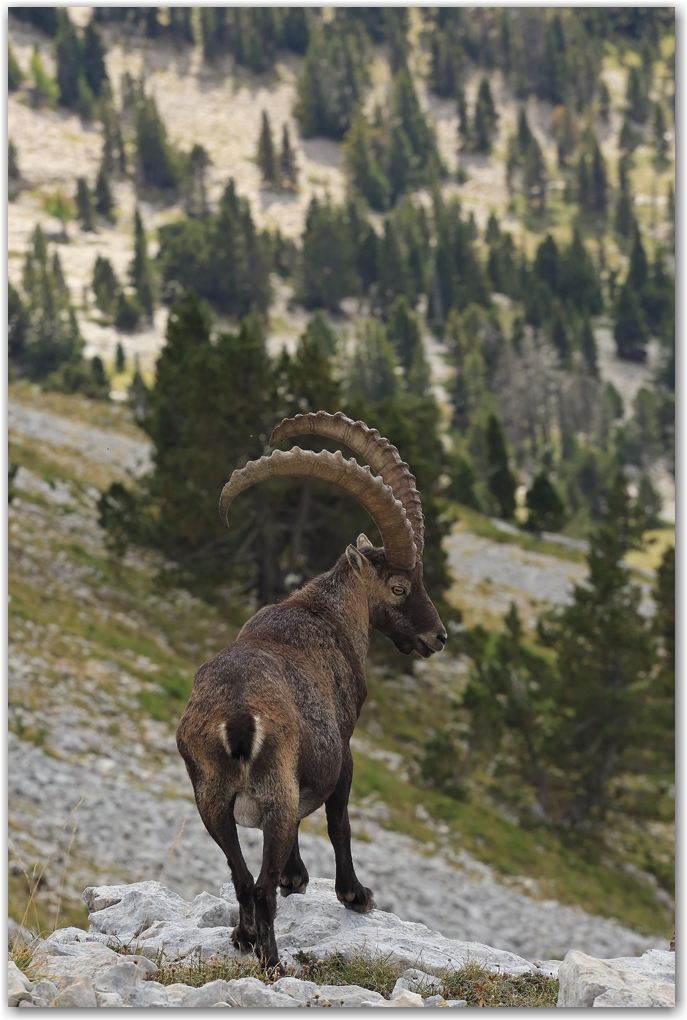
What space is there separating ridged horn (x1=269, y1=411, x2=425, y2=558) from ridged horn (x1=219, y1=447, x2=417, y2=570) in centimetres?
19

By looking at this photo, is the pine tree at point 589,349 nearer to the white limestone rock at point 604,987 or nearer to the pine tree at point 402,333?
the pine tree at point 402,333

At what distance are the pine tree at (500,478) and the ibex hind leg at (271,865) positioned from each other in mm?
88466

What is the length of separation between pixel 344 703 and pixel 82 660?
22.7 meters

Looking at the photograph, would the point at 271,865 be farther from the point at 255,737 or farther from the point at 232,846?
the point at 255,737

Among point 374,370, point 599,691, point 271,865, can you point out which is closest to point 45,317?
point 374,370

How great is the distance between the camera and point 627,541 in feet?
243

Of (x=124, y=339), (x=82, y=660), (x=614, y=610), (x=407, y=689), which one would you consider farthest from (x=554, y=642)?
(x=124, y=339)

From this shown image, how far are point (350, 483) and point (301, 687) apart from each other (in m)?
1.89

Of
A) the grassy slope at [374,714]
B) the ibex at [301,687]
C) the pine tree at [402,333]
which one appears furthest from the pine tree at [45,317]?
the ibex at [301,687]

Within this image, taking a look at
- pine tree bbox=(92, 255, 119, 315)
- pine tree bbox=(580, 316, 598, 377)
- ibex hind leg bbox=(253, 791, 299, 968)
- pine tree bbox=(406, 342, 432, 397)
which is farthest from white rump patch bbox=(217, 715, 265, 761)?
pine tree bbox=(580, 316, 598, 377)

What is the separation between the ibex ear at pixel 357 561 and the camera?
34.5 ft

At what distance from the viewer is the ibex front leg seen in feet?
31.8

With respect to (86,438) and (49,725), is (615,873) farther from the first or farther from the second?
(86,438)

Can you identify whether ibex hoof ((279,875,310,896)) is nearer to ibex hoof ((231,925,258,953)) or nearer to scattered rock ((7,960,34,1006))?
ibex hoof ((231,925,258,953))
